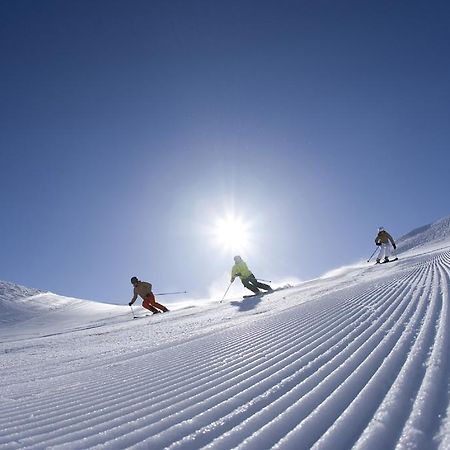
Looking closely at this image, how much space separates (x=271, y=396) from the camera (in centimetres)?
284

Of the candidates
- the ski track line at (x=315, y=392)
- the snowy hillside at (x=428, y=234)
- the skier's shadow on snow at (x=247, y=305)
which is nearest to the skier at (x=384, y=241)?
the snowy hillside at (x=428, y=234)

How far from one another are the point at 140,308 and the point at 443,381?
15.0 meters

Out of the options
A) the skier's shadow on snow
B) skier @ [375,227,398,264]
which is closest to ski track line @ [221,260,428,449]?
the skier's shadow on snow

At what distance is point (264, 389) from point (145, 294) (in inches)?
511

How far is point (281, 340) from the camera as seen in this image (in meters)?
5.17

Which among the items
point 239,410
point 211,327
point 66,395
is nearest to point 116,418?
point 239,410

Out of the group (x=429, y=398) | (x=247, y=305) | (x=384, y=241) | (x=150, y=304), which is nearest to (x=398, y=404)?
(x=429, y=398)

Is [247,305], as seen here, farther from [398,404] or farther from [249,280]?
[398,404]

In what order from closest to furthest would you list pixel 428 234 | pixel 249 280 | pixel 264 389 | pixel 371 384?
pixel 371 384 < pixel 264 389 < pixel 249 280 < pixel 428 234

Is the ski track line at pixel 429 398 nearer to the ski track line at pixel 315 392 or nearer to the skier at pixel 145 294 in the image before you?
the ski track line at pixel 315 392

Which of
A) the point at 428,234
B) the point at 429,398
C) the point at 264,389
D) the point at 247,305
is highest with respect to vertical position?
the point at 428,234

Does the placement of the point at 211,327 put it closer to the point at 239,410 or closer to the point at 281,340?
the point at 281,340

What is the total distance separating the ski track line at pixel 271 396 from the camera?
209cm

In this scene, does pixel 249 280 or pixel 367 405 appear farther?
pixel 249 280
